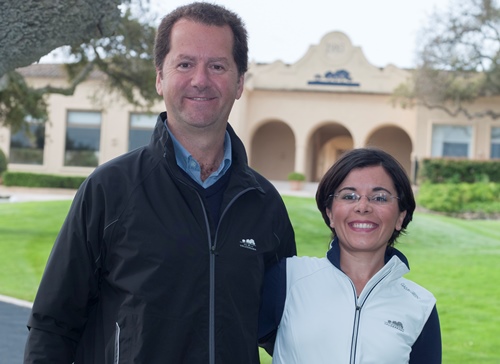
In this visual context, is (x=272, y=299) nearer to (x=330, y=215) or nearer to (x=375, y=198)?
(x=330, y=215)

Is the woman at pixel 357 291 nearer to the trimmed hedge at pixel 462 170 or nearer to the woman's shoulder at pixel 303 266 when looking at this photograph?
the woman's shoulder at pixel 303 266

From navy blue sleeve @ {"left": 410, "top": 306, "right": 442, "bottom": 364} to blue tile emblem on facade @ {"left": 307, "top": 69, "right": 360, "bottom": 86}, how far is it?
31144mm

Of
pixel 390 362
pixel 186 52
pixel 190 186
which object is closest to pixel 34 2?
pixel 186 52

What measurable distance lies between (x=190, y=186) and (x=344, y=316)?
0.75 m

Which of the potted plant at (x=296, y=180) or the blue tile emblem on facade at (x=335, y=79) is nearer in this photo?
the potted plant at (x=296, y=180)

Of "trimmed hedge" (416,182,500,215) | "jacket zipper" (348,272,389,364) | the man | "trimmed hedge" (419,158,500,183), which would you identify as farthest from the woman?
"trimmed hedge" (419,158,500,183)

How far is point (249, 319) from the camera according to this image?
8.13ft

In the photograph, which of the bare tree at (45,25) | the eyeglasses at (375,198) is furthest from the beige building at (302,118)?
the eyeglasses at (375,198)

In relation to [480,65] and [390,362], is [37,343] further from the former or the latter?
[480,65]

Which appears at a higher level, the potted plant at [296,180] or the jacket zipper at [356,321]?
the jacket zipper at [356,321]

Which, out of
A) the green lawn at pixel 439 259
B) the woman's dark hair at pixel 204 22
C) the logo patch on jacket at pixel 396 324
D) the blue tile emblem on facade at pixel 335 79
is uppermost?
the blue tile emblem on facade at pixel 335 79

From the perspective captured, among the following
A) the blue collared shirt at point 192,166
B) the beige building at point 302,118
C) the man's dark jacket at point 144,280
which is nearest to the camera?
the man's dark jacket at point 144,280

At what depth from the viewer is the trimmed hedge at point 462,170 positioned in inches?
1129

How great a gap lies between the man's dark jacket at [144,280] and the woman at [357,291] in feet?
0.59
